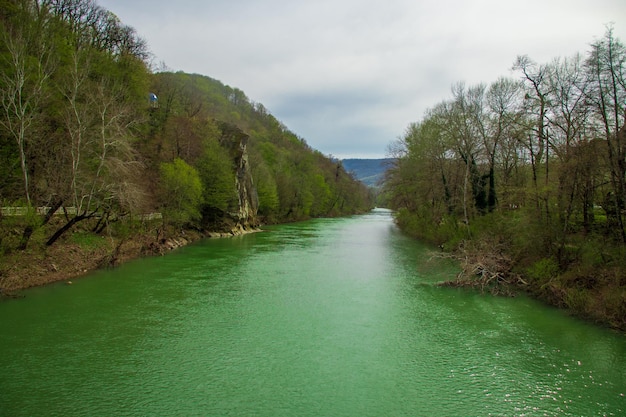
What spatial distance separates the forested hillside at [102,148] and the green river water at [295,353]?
15.1 feet

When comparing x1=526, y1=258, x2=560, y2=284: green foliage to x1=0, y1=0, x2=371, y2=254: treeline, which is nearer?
x1=526, y1=258, x2=560, y2=284: green foliage

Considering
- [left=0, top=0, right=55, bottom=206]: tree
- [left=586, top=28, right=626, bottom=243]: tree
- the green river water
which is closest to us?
the green river water

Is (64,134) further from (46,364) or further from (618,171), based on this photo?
(618,171)

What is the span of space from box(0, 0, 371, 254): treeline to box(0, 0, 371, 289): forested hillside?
9cm

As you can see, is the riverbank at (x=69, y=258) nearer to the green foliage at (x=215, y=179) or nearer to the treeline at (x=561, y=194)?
the green foliage at (x=215, y=179)

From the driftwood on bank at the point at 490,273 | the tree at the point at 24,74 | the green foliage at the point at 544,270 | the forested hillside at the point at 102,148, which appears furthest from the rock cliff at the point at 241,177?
the green foliage at the point at 544,270

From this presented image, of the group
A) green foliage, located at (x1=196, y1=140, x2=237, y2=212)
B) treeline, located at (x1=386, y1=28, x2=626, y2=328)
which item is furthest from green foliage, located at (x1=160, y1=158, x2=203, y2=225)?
treeline, located at (x1=386, y1=28, x2=626, y2=328)

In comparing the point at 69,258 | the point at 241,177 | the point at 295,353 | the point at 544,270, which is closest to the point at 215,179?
the point at 241,177

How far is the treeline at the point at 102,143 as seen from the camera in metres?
17.9

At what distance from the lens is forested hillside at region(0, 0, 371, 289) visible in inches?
699

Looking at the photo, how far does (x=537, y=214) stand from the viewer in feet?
Result: 52.5

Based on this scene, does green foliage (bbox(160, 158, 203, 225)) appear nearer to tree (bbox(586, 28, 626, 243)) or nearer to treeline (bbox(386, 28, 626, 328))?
treeline (bbox(386, 28, 626, 328))

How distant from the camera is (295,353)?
385 inches

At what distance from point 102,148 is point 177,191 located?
889 centimetres
